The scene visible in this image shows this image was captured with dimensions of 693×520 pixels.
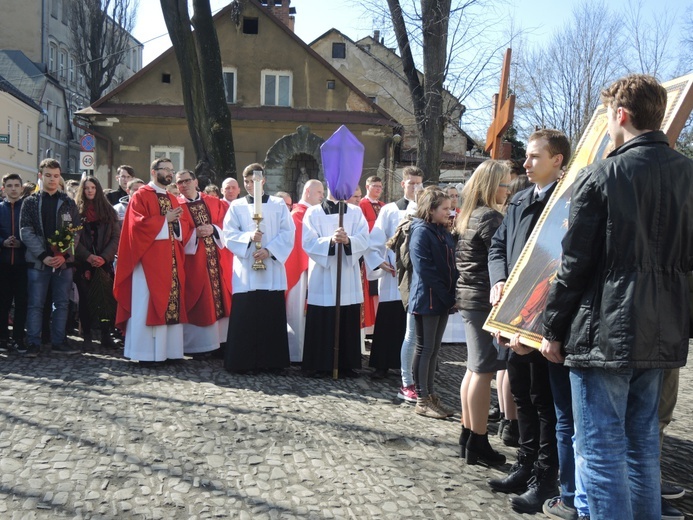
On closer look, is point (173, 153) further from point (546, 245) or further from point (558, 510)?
point (558, 510)

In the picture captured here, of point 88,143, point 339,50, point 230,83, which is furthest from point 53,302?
point 339,50

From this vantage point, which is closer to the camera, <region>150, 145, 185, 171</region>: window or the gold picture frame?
the gold picture frame

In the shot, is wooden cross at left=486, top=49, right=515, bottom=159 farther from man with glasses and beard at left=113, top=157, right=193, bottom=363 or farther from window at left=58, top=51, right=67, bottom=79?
window at left=58, top=51, right=67, bottom=79

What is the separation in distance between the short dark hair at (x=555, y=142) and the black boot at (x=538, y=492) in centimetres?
178

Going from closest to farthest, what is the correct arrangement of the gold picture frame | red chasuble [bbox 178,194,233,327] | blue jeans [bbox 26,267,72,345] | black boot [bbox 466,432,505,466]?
the gold picture frame
black boot [bbox 466,432,505,466]
blue jeans [bbox 26,267,72,345]
red chasuble [bbox 178,194,233,327]

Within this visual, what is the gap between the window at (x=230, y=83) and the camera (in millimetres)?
26844

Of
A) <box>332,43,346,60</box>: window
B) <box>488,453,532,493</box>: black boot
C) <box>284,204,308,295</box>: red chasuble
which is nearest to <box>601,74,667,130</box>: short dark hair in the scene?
<box>488,453,532,493</box>: black boot

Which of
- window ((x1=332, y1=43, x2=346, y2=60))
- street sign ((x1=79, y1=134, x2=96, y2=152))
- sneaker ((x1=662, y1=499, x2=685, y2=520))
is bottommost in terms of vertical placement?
sneaker ((x1=662, y1=499, x2=685, y2=520))

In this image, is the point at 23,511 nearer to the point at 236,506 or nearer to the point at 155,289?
the point at 236,506

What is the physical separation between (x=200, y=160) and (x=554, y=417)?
1112cm

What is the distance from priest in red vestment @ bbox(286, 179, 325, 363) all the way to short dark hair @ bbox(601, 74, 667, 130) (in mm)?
5276

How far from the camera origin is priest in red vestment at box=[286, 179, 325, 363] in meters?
8.21

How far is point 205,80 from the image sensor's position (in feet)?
45.6

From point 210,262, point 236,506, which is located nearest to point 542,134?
point 236,506
